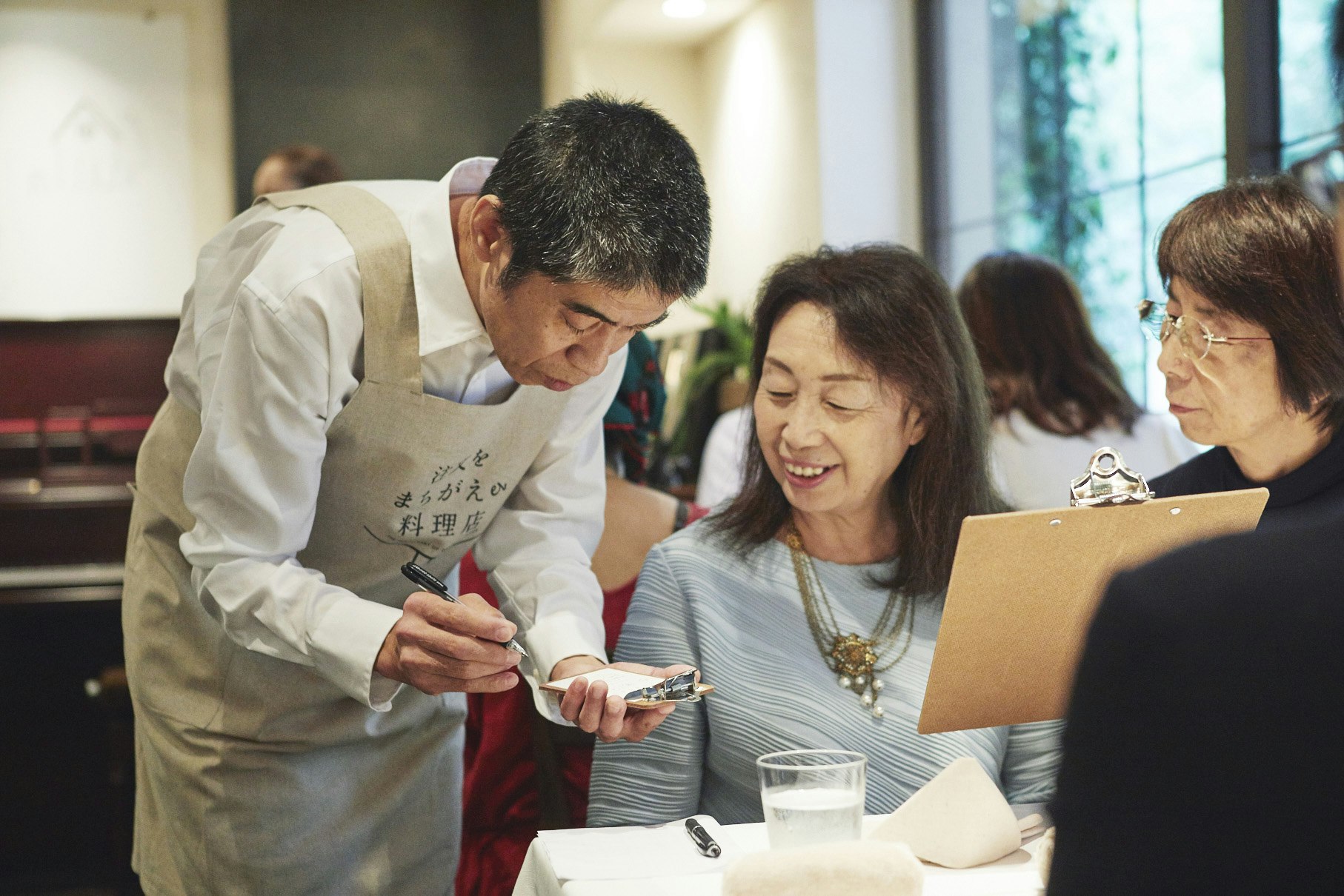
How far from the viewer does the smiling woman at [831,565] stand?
1.57 metres

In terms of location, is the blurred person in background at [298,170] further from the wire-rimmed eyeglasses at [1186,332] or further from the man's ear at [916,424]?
the wire-rimmed eyeglasses at [1186,332]

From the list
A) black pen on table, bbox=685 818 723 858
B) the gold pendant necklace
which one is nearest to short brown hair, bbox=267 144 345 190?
the gold pendant necklace

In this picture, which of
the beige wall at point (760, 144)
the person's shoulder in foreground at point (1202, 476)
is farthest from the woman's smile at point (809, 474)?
the beige wall at point (760, 144)

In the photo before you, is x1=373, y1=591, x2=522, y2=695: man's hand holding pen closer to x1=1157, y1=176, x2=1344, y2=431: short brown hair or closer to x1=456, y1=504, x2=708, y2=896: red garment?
x1=456, y1=504, x2=708, y2=896: red garment

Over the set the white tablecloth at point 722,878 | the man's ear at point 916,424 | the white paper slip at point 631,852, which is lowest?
the white tablecloth at point 722,878

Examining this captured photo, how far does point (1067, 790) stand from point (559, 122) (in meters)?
0.98

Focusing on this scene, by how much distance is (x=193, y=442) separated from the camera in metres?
1.57

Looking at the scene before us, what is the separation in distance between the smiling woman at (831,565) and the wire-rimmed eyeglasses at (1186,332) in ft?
0.83

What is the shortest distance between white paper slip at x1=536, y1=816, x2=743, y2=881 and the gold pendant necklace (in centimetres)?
40

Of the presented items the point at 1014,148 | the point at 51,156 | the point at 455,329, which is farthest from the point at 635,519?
the point at 51,156

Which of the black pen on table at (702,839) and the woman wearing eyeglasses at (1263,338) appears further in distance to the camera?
the woman wearing eyeglasses at (1263,338)

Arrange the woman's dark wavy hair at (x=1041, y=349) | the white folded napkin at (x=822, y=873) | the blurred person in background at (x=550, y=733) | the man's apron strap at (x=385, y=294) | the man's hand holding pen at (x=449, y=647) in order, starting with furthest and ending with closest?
the woman's dark wavy hair at (x=1041, y=349)
the blurred person in background at (x=550, y=733)
the man's apron strap at (x=385, y=294)
the man's hand holding pen at (x=449, y=647)
the white folded napkin at (x=822, y=873)

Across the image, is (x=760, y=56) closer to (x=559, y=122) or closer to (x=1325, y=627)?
(x=559, y=122)

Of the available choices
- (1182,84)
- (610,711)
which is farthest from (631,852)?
(1182,84)
